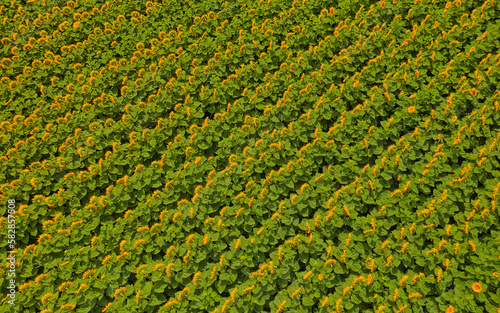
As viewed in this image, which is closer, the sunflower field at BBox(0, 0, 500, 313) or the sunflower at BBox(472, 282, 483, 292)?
the sunflower at BBox(472, 282, 483, 292)

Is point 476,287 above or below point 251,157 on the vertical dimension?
below

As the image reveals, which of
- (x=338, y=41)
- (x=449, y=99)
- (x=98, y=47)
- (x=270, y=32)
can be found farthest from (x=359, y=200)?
(x=98, y=47)

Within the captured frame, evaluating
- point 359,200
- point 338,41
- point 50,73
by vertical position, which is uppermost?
point 50,73

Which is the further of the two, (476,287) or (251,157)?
(251,157)

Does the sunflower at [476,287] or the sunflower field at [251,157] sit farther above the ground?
the sunflower field at [251,157]

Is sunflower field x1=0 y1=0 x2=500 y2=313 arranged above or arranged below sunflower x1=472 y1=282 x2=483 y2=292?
above

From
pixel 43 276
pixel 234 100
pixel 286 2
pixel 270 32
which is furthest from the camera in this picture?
pixel 286 2

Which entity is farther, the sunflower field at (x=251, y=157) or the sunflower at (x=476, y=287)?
the sunflower field at (x=251, y=157)

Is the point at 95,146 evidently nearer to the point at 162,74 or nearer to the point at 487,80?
the point at 162,74
